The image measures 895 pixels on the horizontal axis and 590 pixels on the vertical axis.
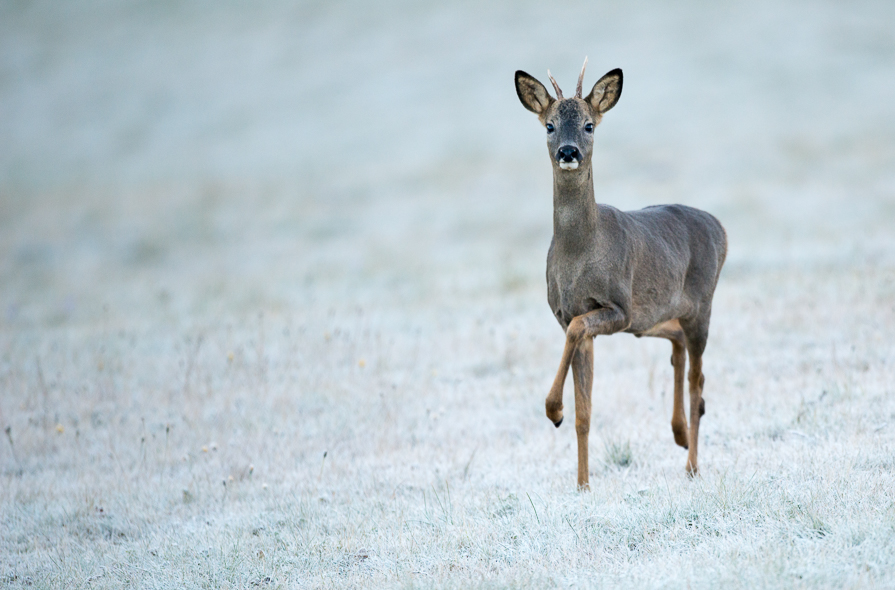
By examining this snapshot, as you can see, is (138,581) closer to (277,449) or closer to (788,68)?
(277,449)

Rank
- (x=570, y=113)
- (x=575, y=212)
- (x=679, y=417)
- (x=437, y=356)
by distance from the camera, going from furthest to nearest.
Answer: (x=437, y=356)
(x=679, y=417)
(x=575, y=212)
(x=570, y=113)

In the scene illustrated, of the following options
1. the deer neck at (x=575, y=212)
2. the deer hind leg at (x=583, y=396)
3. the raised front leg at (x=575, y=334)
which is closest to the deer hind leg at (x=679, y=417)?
the deer hind leg at (x=583, y=396)

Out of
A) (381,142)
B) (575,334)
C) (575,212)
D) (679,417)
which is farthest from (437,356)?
(381,142)

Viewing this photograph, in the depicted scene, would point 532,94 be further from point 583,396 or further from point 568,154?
point 583,396

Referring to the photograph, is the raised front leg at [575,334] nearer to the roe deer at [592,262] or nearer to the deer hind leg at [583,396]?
the roe deer at [592,262]

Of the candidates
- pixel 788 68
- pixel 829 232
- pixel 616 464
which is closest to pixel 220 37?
pixel 788 68

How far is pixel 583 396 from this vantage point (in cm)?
604

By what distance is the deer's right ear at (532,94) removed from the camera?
5984mm

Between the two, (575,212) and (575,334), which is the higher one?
(575,212)

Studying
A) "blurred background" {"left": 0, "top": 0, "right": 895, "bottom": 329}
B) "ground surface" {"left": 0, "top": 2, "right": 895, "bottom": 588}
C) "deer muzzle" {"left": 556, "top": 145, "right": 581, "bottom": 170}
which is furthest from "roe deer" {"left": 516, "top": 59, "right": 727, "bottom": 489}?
"blurred background" {"left": 0, "top": 0, "right": 895, "bottom": 329}

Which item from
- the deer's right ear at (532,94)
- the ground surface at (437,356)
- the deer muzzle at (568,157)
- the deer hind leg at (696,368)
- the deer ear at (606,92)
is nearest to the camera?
the ground surface at (437,356)

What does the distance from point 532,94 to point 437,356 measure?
16.2 feet

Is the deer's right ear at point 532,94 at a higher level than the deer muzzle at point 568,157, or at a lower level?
higher

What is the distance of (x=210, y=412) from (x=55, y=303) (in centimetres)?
853
